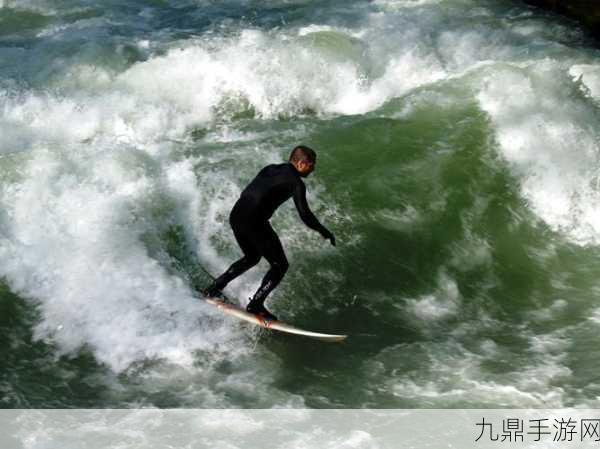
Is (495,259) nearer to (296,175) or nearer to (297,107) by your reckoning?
(296,175)

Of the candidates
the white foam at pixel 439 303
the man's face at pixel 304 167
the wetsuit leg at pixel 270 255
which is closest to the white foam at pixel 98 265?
the wetsuit leg at pixel 270 255

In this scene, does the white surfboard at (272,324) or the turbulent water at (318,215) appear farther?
the white surfboard at (272,324)

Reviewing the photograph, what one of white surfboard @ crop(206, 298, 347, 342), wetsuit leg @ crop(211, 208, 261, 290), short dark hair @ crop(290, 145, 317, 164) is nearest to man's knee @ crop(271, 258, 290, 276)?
wetsuit leg @ crop(211, 208, 261, 290)

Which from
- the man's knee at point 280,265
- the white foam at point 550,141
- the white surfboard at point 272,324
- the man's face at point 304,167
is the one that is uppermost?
the white foam at point 550,141

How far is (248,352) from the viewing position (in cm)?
687

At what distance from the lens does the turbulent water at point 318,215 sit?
6629mm

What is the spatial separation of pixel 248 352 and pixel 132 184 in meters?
2.61

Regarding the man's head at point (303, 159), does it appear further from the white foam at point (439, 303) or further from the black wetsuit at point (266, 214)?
the white foam at point (439, 303)

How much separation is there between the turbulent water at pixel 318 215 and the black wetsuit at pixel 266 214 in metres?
0.63

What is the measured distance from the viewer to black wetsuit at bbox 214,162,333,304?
638 cm

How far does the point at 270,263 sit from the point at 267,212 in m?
0.49

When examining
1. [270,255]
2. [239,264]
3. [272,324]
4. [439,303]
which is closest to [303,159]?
[270,255]

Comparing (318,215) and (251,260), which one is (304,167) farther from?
(318,215)

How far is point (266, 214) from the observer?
261 inches
